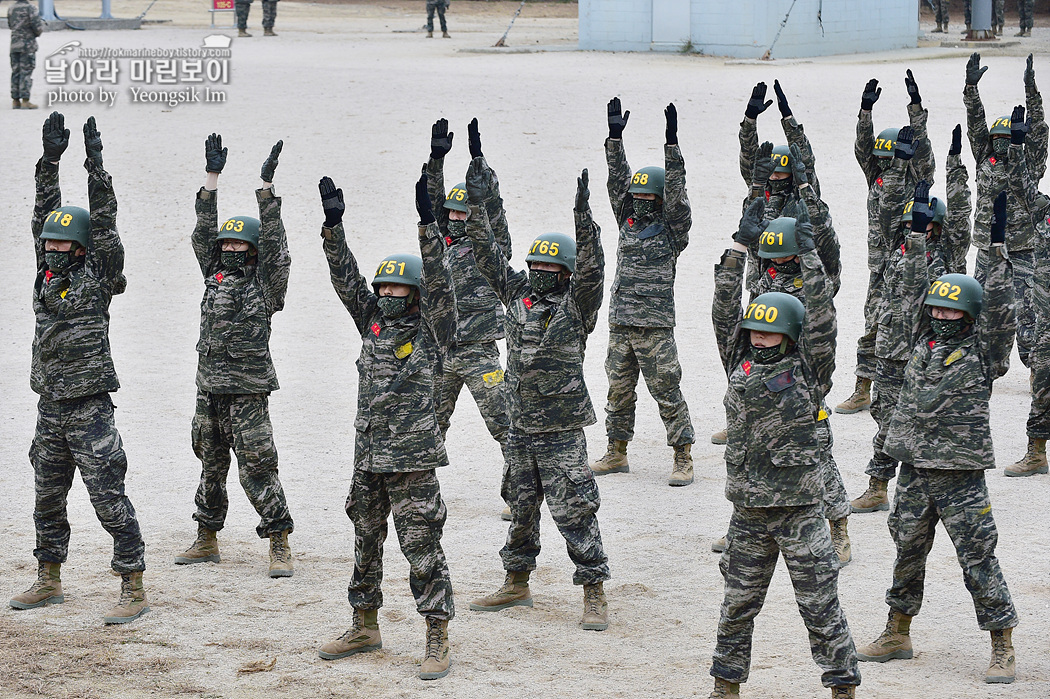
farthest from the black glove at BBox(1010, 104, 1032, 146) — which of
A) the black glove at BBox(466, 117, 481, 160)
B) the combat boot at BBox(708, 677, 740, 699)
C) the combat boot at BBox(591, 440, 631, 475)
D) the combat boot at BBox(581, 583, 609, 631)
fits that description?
the combat boot at BBox(708, 677, 740, 699)

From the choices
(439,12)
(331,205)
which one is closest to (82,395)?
(331,205)

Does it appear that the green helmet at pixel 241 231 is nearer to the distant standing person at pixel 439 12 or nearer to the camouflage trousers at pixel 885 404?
the camouflage trousers at pixel 885 404

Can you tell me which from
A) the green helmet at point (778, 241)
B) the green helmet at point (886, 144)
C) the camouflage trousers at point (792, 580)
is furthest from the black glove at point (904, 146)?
the camouflage trousers at point (792, 580)

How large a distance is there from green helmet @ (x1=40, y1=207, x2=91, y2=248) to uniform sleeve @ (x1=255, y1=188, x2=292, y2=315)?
3.74 feet

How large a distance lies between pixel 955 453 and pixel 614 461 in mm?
4257

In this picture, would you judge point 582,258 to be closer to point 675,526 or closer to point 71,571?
point 675,526

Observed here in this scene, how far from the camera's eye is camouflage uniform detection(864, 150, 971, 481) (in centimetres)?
977

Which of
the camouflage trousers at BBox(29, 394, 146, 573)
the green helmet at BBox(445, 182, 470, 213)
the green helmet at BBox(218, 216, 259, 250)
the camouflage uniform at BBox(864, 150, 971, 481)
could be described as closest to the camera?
the camouflage trousers at BBox(29, 394, 146, 573)

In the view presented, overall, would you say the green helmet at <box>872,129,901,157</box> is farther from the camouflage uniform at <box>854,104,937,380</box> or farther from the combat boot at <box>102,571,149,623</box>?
the combat boot at <box>102,571,149,623</box>

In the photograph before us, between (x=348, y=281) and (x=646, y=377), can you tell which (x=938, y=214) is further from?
(x=348, y=281)

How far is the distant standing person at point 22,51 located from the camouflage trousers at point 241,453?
16.9 m

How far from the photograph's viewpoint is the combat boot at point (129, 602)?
8.34 m

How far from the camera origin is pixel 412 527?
7.70 metres

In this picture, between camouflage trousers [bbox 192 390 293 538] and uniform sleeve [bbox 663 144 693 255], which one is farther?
uniform sleeve [bbox 663 144 693 255]
